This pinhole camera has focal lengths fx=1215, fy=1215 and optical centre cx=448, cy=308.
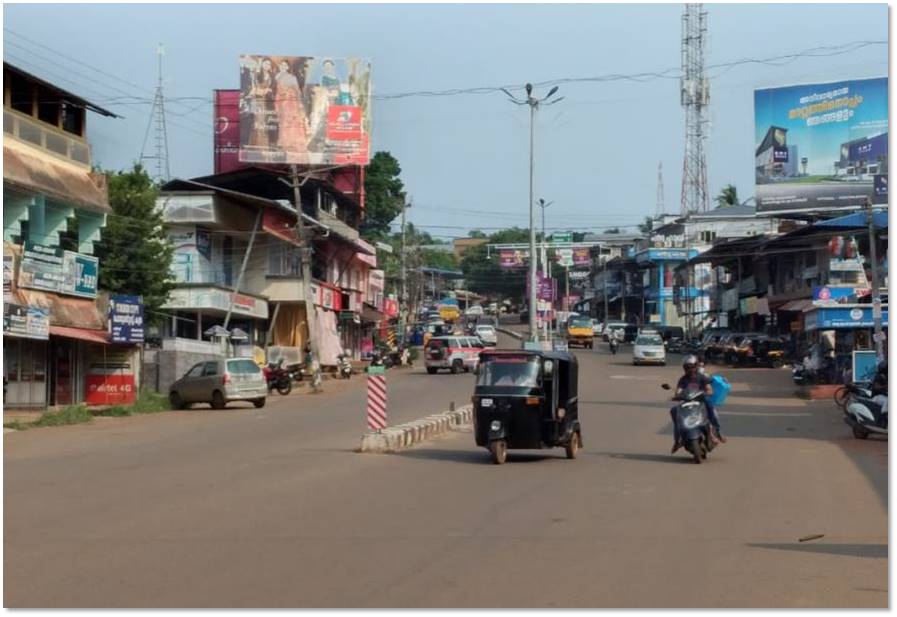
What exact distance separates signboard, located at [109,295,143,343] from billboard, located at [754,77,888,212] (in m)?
37.2

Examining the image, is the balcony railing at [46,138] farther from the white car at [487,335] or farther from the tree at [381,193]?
the tree at [381,193]

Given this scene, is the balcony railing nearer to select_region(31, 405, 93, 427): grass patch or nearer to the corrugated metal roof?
the corrugated metal roof

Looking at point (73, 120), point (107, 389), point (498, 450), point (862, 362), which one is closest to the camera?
point (498, 450)

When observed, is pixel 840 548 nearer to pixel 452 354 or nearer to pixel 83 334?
pixel 83 334

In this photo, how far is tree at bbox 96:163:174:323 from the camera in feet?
143

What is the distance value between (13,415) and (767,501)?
22.8 metres

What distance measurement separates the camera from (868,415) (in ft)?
78.1

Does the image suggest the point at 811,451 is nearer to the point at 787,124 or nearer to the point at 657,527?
the point at 657,527

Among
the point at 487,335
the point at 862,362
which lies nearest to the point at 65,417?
Result: the point at 862,362

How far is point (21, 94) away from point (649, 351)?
35511 mm

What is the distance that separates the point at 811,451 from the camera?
21656mm

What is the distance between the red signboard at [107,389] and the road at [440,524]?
12.8 metres

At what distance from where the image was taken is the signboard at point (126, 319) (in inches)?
1401

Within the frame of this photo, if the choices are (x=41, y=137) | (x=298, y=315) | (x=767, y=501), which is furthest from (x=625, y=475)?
(x=298, y=315)
